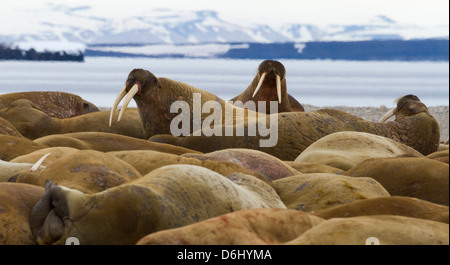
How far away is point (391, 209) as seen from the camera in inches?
140

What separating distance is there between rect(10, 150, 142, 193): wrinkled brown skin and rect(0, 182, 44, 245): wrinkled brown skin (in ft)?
0.69

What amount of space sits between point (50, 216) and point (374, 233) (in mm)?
1440

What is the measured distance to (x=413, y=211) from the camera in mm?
3490

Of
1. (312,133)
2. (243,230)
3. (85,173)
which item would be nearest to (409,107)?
(312,133)

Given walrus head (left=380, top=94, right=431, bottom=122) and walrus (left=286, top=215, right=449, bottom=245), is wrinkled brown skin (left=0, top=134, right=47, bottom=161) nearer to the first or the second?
walrus (left=286, top=215, right=449, bottom=245)

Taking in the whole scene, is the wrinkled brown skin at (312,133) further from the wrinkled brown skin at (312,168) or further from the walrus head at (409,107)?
the wrinkled brown skin at (312,168)

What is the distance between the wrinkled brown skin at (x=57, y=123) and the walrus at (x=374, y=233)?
5.94m

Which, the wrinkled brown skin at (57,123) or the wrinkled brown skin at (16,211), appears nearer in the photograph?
the wrinkled brown skin at (16,211)

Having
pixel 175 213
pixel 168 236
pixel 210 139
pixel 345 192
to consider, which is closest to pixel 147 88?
pixel 210 139

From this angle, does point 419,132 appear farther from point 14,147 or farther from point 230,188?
point 230,188

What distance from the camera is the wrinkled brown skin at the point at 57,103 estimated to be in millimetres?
10656

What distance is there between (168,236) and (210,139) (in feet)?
14.9

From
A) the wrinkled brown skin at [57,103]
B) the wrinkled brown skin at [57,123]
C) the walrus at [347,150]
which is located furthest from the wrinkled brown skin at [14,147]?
the wrinkled brown skin at [57,103]
